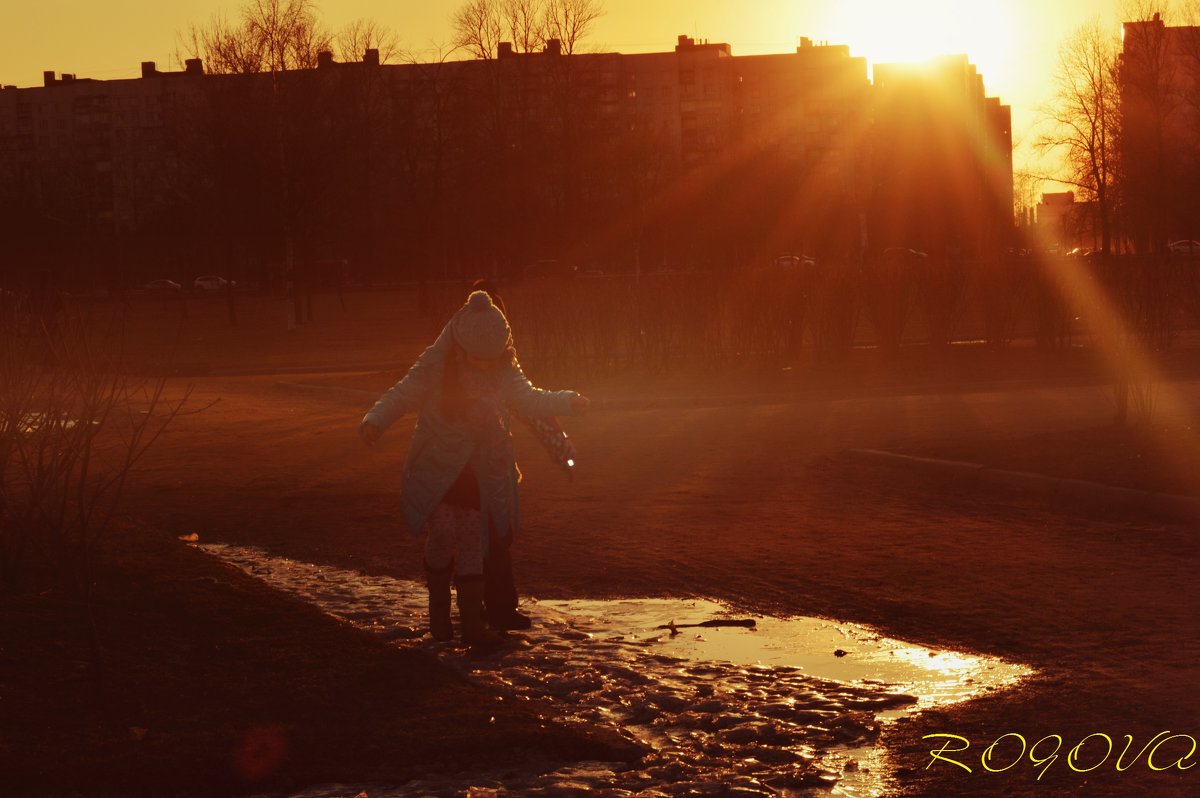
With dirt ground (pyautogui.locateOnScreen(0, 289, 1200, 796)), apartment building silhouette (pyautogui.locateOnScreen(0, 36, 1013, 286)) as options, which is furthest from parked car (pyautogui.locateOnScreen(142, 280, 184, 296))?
dirt ground (pyautogui.locateOnScreen(0, 289, 1200, 796))

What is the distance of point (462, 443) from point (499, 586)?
72 cm

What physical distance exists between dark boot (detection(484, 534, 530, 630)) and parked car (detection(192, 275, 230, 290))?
84.1 meters

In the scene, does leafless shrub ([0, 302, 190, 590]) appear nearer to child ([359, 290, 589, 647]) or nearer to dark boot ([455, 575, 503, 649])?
child ([359, 290, 589, 647])

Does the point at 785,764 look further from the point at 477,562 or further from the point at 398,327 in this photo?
the point at 398,327

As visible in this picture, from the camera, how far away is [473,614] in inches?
288

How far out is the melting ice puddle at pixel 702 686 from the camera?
17.5 feet

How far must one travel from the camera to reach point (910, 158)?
360ft

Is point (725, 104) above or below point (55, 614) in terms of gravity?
above

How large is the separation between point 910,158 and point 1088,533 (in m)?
103

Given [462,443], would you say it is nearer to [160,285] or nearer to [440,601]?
[440,601]

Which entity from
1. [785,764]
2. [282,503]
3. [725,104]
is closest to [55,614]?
[785,764]

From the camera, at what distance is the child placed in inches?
293
